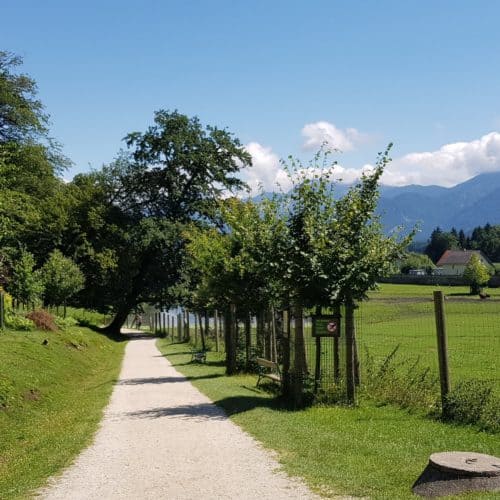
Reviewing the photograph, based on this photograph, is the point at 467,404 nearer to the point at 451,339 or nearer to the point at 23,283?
the point at 451,339

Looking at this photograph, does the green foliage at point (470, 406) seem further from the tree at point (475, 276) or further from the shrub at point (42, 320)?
the tree at point (475, 276)

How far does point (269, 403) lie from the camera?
14.2 metres

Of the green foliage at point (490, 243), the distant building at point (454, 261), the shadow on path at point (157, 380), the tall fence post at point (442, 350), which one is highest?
the green foliage at point (490, 243)

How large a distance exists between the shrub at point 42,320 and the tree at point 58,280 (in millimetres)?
8702

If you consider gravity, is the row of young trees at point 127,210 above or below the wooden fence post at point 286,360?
above

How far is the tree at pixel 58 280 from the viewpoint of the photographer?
38.2 metres

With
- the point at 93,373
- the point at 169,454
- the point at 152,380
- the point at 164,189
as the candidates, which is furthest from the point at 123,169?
the point at 169,454

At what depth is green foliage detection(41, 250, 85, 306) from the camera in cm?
3825

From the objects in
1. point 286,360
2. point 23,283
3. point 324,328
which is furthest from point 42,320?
point 324,328

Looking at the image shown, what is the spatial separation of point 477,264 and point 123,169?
58872mm

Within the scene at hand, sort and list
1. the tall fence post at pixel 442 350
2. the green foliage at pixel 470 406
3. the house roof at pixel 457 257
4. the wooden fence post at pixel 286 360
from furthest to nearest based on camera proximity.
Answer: the house roof at pixel 457 257 < the wooden fence post at pixel 286 360 < the tall fence post at pixel 442 350 < the green foliage at pixel 470 406

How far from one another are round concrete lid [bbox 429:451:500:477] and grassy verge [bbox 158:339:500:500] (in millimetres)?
305

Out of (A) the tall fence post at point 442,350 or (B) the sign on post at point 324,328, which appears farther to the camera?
(B) the sign on post at point 324,328

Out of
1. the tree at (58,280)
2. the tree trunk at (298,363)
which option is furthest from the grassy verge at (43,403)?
the tree at (58,280)
